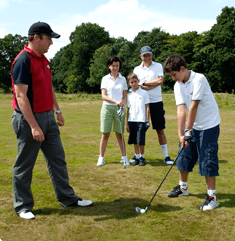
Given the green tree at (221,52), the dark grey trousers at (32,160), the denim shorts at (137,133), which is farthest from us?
the green tree at (221,52)

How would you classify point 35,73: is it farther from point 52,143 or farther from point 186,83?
point 186,83

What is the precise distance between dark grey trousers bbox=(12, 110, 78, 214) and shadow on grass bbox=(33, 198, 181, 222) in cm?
16

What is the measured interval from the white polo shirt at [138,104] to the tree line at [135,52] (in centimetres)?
4051

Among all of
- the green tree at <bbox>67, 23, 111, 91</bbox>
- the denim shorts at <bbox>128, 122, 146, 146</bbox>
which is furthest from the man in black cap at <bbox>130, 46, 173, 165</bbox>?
the green tree at <bbox>67, 23, 111, 91</bbox>

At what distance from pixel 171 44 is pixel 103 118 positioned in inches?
1904

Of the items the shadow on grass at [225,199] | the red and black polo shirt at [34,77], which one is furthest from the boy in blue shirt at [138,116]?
the red and black polo shirt at [34,77]

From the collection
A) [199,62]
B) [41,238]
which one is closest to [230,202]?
[41,238]

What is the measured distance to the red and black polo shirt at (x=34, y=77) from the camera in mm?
3262

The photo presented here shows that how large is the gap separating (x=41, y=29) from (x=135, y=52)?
51870mm

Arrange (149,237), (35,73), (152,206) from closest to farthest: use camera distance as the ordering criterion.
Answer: (149,237)
(35,73)
(152,206)

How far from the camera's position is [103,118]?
6035 mm

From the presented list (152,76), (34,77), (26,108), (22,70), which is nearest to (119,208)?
(26,108)

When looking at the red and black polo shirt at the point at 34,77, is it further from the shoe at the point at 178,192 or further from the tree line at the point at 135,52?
the tree line at the point at 135,52

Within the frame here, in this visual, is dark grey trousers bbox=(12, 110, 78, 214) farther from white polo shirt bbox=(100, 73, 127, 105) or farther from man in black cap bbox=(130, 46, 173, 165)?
man in black cap bbox=(130, 46, 173, 165)
